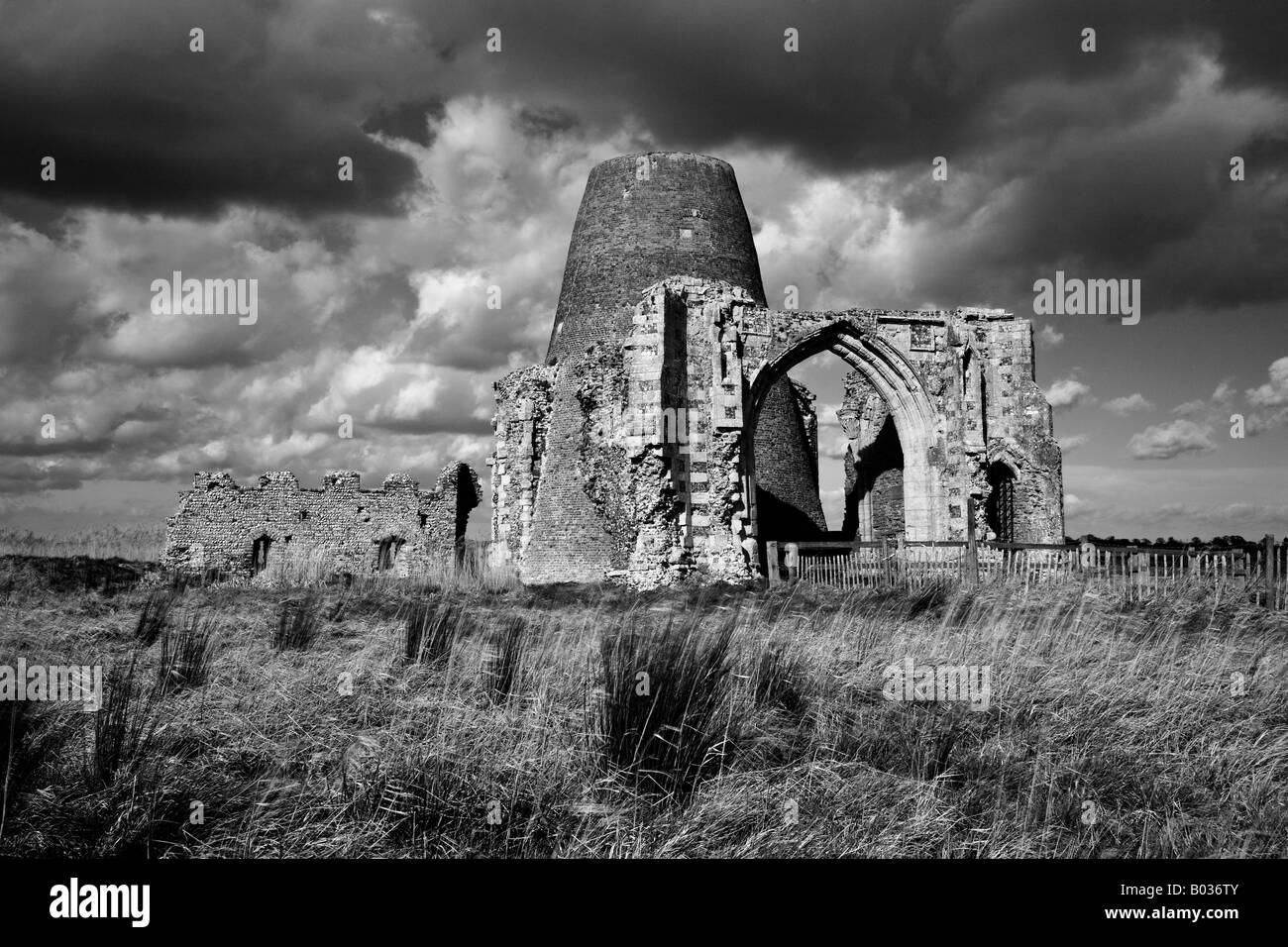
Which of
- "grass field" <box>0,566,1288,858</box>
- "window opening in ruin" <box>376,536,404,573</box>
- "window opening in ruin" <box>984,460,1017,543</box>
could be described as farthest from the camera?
"window opening in ruin" <box>376,536,404,573</box>

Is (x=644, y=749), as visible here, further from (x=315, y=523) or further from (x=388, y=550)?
(x=315, y=523)

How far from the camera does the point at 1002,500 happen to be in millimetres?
19719

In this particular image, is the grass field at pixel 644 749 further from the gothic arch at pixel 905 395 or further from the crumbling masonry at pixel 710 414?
the gothic arch at pixel 905 395

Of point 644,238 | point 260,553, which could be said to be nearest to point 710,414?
point 644,238

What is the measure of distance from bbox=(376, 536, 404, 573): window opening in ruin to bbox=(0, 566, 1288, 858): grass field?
18.8 metres

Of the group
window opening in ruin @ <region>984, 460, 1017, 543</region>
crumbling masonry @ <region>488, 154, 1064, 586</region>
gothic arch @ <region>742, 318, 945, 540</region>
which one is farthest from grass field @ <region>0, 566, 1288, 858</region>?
window opening in ruin @ <region>984, 460, 1017, 543</region>

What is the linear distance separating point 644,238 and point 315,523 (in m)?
11.9

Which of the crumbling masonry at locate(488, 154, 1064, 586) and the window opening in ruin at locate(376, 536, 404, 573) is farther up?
the crumbling masonry at locate(488, 154, 1064, 586)

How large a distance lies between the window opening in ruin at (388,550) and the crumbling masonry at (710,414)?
455cm

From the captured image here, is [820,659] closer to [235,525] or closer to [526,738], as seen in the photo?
[526,738]

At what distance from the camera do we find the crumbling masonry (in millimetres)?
16344

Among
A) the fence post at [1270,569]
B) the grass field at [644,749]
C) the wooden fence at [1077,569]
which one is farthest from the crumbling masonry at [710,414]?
the grass field at [644,749]

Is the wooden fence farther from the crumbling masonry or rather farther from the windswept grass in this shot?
the windswept grass
